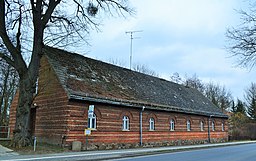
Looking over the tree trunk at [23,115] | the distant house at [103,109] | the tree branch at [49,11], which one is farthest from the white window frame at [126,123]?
the tree branch at [49,11]

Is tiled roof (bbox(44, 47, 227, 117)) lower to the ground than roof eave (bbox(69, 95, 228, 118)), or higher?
higher

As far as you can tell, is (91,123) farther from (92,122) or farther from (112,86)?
(112,86)

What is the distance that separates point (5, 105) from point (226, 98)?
50.7 m

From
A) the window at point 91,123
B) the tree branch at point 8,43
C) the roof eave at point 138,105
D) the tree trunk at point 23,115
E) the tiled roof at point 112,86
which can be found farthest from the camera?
the tiled roof at point 112,86

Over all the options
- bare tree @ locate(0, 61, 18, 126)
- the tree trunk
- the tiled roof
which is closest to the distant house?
the tiled roof

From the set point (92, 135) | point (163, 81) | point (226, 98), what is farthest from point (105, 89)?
point (226, 98)

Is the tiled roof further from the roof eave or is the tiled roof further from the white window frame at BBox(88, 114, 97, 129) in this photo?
the white window frame at BBox(88, 114, 97, 129)

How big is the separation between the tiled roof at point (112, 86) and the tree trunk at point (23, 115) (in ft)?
8.38

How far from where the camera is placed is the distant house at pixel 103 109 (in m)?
20.0

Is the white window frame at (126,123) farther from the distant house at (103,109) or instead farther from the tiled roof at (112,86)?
the tiled roof at (112,86)

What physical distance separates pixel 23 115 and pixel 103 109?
590 centimetres

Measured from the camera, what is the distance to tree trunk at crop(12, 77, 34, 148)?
1791cm

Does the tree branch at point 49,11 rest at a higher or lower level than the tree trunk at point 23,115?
higher

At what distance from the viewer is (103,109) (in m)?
21.5
